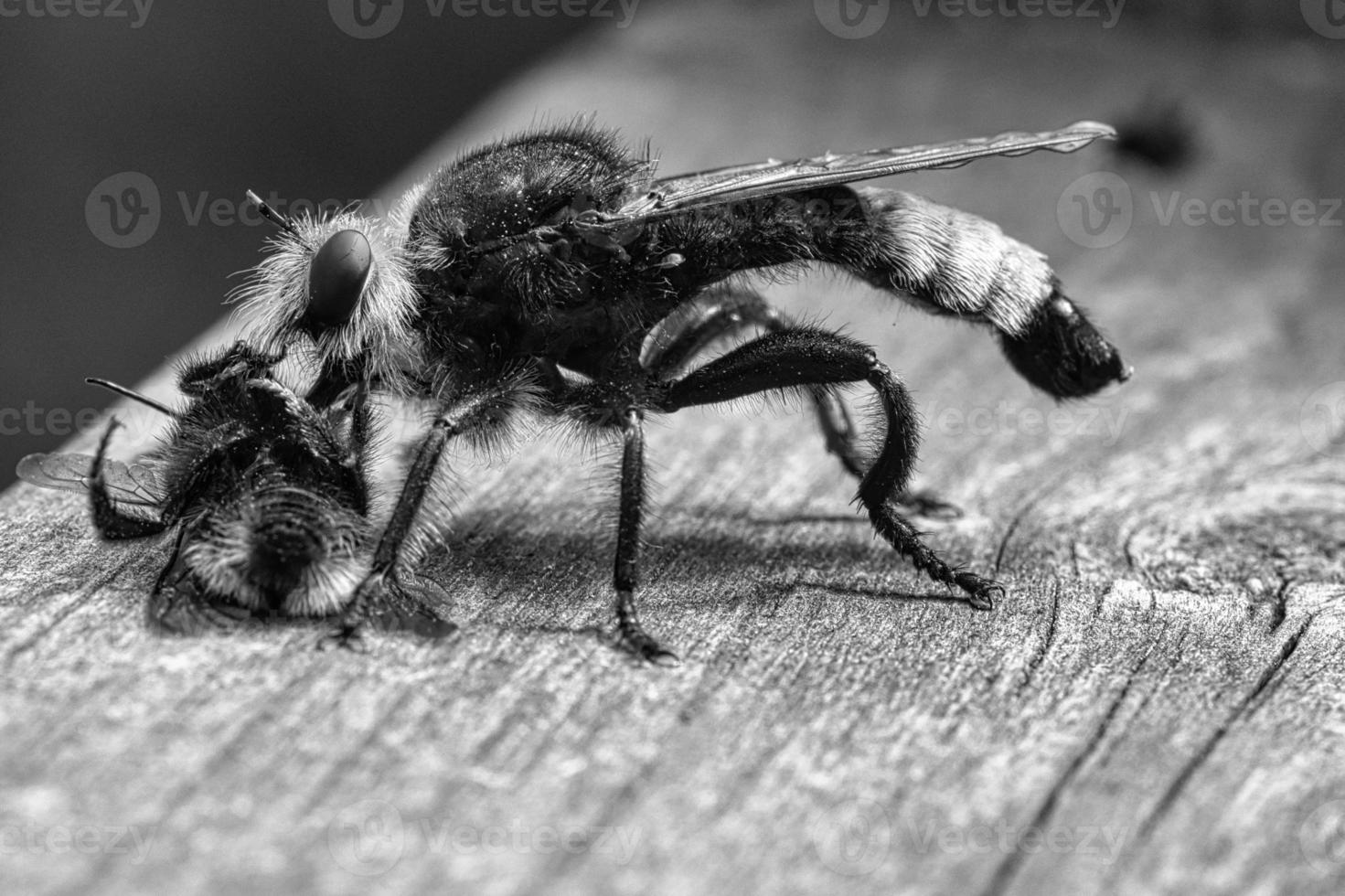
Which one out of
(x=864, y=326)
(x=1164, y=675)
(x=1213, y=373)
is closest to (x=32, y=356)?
(x=864, y=326)

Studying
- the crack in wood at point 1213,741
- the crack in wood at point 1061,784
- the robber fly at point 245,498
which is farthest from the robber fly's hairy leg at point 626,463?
the crack in wood at point 1213,741

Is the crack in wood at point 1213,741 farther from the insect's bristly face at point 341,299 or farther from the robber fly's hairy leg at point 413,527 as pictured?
the insect's bristly face at point 341,299

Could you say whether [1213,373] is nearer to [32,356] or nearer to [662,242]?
[662,242]

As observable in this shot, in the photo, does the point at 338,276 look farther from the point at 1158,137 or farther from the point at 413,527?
the point at 1158,137

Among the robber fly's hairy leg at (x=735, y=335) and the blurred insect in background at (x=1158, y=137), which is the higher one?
the blurred insect in background at (x=1158, y=137)

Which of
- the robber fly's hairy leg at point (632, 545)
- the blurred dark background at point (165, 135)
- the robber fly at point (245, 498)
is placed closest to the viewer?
the robber fly's hairy leg at point (632, 545)

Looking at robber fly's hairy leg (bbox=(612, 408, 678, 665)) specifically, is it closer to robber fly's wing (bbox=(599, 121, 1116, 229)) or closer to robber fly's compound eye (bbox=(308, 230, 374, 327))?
robber fly's wing (bbox=(599, 121, 1116, 229))

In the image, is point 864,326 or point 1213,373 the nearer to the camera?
point 1213,373
